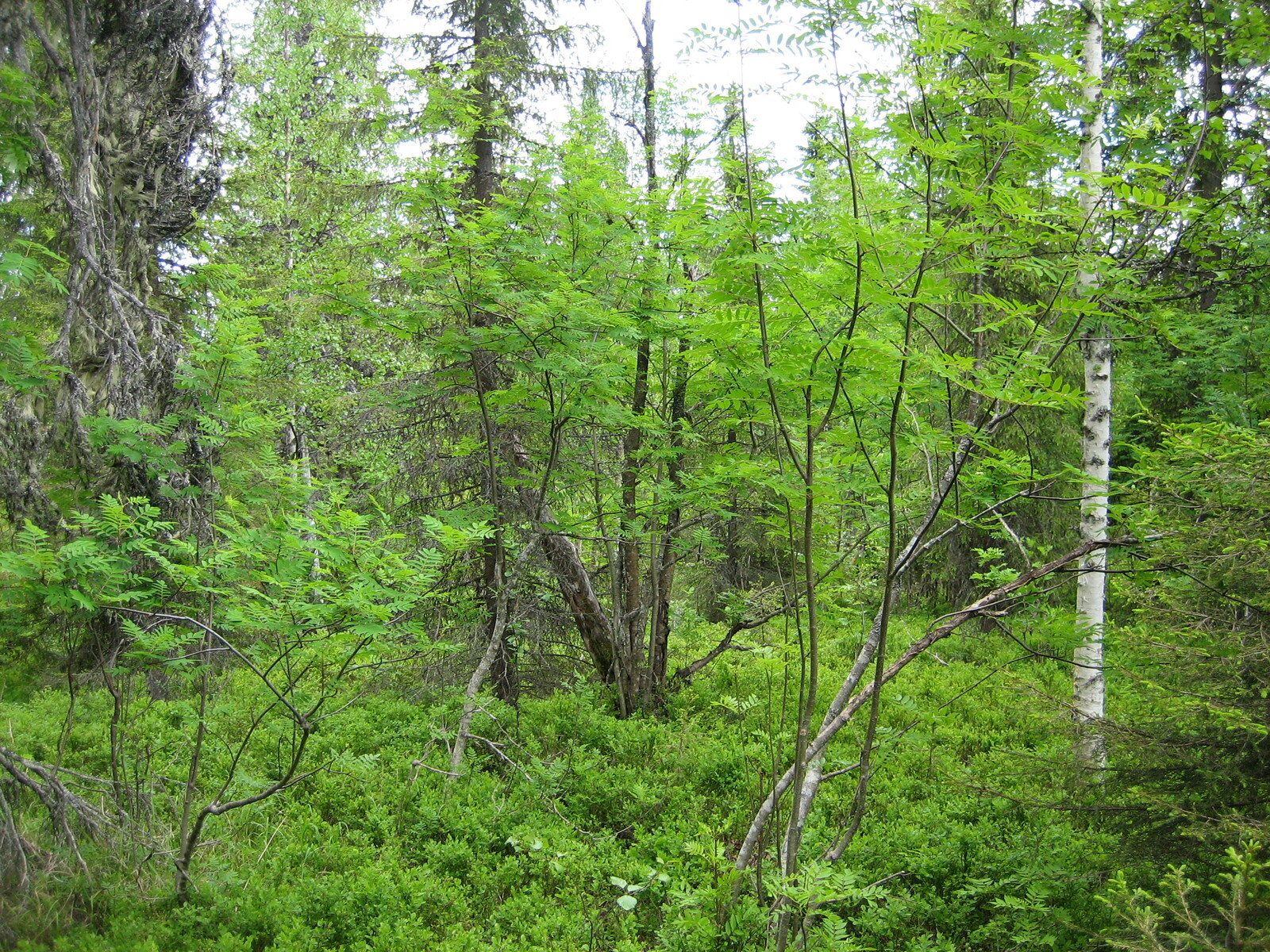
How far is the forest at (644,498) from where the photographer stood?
3.66 metres

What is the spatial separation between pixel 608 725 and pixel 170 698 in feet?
17.2

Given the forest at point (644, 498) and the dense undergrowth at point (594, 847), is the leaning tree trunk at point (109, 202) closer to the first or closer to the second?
the forest at point (644, 498)

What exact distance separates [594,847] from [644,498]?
328 cm

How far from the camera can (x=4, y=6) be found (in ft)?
12.0

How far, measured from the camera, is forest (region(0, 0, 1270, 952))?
12.0ft

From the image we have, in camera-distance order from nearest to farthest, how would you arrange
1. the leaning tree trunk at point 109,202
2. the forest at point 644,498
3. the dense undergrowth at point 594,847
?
the forest at point 644,498 < the leaning tree trunk at point 109,202 < the dense undergrowth at point 594,847

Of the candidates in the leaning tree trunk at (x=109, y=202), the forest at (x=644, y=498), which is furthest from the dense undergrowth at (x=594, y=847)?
the leaning tree trunk at (x=109, y=202)

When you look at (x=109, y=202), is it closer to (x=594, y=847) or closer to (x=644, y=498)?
(x=644, y=498)

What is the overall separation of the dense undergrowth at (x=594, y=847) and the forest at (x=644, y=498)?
4 cm

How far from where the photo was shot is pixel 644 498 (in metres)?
7.75

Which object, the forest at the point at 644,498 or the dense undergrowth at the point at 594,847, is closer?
the forest at the point at 644,498

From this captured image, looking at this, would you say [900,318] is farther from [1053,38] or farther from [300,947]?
[300,947]

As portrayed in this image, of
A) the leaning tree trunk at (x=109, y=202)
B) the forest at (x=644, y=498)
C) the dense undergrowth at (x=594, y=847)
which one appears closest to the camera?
the forest at (x=644, y=498)

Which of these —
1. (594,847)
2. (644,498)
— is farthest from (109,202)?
(594,847)
